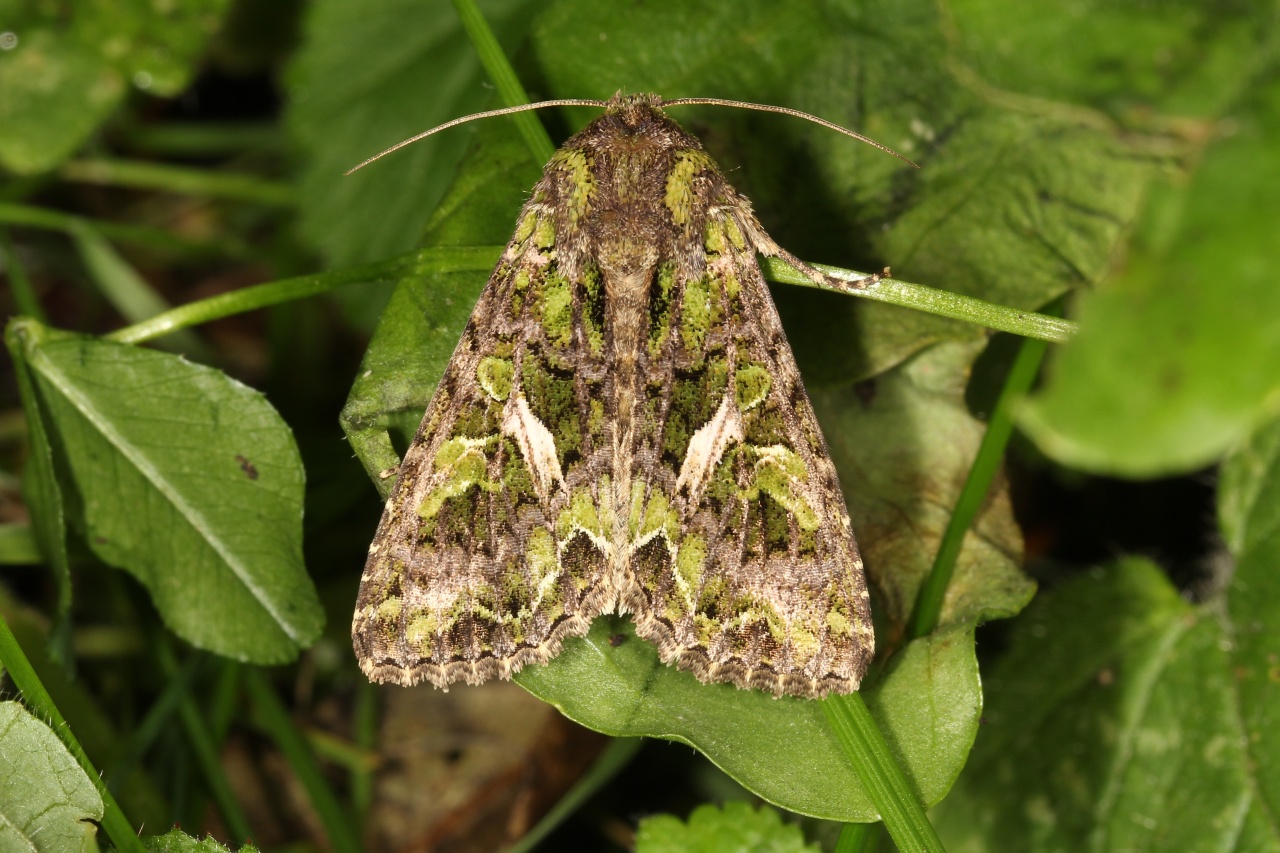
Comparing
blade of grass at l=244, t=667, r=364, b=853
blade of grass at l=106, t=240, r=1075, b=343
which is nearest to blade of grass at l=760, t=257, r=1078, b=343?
blade of grass at l=106, t=240, r=1075, b=343

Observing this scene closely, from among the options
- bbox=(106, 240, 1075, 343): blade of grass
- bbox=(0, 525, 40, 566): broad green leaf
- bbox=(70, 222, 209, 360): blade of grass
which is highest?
bbox=(106, 240, 1075, 343): blade of grass

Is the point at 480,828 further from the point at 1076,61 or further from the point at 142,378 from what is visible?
the point at 1076,61

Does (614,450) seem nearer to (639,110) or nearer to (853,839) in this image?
(639,110)

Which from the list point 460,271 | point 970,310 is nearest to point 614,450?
point 460,271

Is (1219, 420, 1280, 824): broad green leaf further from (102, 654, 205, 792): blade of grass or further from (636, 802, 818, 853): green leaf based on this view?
(102, 654, 205, 792): blade of grass

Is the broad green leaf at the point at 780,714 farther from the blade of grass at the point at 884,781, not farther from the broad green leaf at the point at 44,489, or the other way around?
the broad green leaf at the point at 44,489

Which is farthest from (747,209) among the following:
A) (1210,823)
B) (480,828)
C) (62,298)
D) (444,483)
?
(62,298)
